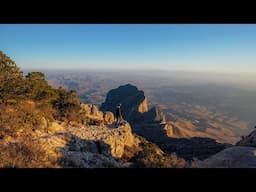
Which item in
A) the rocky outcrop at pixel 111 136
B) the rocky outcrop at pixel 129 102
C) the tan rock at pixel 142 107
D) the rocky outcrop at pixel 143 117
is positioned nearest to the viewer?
the rocky outcrop at pixel 111 136

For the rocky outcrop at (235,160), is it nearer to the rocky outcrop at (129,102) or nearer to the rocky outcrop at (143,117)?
the rocky outcrop at (143,117)

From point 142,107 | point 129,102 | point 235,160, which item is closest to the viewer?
point 235,160

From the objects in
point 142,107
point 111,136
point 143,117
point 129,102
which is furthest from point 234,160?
point 129,102

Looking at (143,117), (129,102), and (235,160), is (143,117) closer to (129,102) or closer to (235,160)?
(129,102)

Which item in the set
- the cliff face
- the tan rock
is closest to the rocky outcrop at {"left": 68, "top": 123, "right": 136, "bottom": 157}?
the cliff face

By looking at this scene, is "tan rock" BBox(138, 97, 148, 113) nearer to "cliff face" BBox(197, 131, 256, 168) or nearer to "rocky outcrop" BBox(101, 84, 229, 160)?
"rocky outcrop" BBox(101, 84, 229, 160)

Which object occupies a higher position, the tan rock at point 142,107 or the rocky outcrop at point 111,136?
the rocky outcrop at point 111,136

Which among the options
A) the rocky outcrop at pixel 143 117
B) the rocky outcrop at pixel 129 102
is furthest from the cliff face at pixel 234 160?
the rocky outcrop at pixel 129 102

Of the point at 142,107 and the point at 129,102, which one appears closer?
the point at 142,107

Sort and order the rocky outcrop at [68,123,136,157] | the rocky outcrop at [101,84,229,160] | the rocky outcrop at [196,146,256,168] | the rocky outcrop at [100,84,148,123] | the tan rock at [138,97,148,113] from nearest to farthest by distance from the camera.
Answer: the rocky outcrop at [196,146,256,168], the rocky outcrop at [68,123,136,157], the rocky outcrop at [101,84,229,160], the rocky outcrop at [100,84,148,123], the tan rock at [138,97,148,113]

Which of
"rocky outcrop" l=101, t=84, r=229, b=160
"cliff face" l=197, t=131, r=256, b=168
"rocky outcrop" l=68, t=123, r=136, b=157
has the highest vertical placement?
"cliff face" l=197, t=131, r=256, b=168

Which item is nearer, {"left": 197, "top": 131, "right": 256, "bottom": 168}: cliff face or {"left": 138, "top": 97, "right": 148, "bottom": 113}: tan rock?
{"left": 197, "top": 131, "right": 256, "bottom": 168}: cliff face
